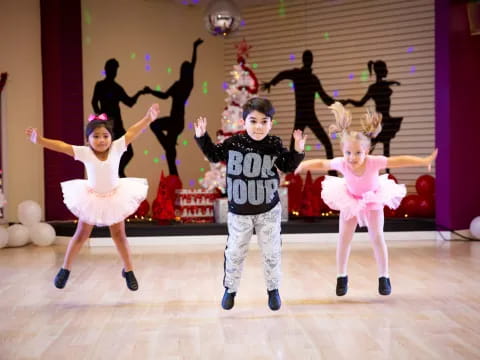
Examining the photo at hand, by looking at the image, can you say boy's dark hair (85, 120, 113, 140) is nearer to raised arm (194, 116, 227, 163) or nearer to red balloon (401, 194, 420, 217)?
raised arm (194, 116, 227, 163)

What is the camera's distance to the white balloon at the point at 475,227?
6.77 metres

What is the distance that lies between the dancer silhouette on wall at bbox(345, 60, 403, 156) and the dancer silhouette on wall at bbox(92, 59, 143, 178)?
328 cm

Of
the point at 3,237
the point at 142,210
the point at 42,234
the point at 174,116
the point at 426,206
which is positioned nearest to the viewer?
the point at 3,237

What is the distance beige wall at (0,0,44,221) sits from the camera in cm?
779

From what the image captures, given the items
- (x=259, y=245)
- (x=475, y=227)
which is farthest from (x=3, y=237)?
(x=475, y=227)

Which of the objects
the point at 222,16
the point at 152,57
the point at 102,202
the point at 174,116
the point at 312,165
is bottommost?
the point at 102,202

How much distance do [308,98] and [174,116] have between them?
6.26 ft

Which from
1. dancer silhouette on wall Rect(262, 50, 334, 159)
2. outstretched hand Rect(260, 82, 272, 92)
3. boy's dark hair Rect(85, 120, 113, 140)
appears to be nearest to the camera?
boy's dark hair Rect(85, 120, 113, 140)

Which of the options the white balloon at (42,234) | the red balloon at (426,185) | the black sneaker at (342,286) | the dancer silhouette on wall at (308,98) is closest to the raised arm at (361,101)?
the dancer silhouette on wall at (308,98)

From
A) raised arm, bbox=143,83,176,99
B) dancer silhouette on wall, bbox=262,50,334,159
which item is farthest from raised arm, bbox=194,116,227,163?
raised arm, bbox=143,83,176,99

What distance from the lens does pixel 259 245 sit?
11.9ft

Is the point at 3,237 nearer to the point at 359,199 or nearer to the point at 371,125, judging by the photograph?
the point at 359,199

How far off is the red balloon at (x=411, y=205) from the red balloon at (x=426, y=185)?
94 millimetres

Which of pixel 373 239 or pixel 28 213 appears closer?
pixel 373 239
